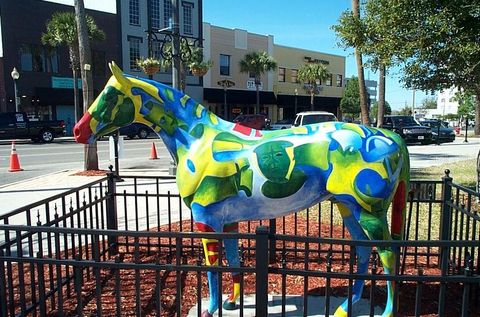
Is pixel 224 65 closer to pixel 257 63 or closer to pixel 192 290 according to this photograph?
pixel 257 63

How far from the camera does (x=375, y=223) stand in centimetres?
317

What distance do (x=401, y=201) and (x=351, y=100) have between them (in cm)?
6007

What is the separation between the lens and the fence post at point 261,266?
236cm

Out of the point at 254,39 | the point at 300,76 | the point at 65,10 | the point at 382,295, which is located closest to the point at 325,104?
the point at 300,76

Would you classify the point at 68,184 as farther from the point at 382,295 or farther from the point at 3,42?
the point at 3,42

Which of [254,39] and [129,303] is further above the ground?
[254,39]

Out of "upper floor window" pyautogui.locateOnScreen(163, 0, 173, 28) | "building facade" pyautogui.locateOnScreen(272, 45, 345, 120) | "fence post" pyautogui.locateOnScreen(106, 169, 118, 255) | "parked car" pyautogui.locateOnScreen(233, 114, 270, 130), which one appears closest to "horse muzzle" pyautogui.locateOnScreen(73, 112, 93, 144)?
"fence post" pyautogui.locateOnScreen(106, 169, 118, 255)

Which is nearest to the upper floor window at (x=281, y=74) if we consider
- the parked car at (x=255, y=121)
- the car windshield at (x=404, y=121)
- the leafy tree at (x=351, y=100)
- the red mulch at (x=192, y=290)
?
the leafy tree at (x=351, y=100)

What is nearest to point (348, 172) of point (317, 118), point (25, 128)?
point (317, 118)

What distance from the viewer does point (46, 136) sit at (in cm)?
2723

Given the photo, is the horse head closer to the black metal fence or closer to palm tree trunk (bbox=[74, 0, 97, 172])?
the black metal fence

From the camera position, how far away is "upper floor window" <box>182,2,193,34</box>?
39884 millimetres

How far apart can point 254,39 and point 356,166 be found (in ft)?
140

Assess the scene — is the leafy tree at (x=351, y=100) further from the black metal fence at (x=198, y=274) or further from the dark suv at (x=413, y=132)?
the black metal fence at (x=198, y=274)
